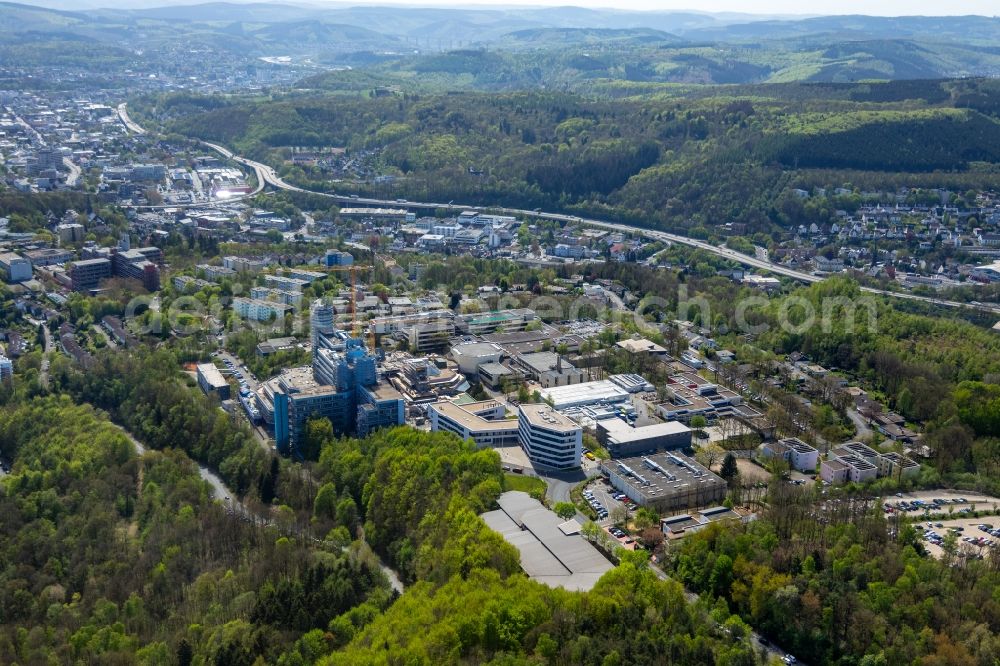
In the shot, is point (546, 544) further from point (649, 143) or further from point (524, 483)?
point (649, 143)

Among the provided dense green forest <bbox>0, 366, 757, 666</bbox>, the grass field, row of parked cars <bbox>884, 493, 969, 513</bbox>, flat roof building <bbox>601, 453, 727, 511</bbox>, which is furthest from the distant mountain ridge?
dense green forest <bbox>0, 366, 757, 666</bbox>

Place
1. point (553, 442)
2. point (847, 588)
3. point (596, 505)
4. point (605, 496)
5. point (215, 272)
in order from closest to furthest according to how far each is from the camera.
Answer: point (847, 588), point (596, 505), point (605, 496), point (553, 442), point (215, 272)

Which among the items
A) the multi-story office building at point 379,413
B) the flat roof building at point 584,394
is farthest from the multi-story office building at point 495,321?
the multi-story office building at point 379,413

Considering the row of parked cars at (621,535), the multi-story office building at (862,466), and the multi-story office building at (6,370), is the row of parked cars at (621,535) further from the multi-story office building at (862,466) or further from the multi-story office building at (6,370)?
the multi-story office building at (6,370)

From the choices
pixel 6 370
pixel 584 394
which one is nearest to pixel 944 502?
pixel 584 394

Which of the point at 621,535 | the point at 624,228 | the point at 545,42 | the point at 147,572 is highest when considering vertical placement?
the point at 621,535

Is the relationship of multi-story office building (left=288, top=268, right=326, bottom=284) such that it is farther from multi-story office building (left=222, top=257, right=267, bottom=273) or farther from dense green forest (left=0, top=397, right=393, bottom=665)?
dense green forest (left=0, top=397, right=393, bottom=665)

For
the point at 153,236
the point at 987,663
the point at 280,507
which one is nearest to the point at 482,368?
the point at 280,507
